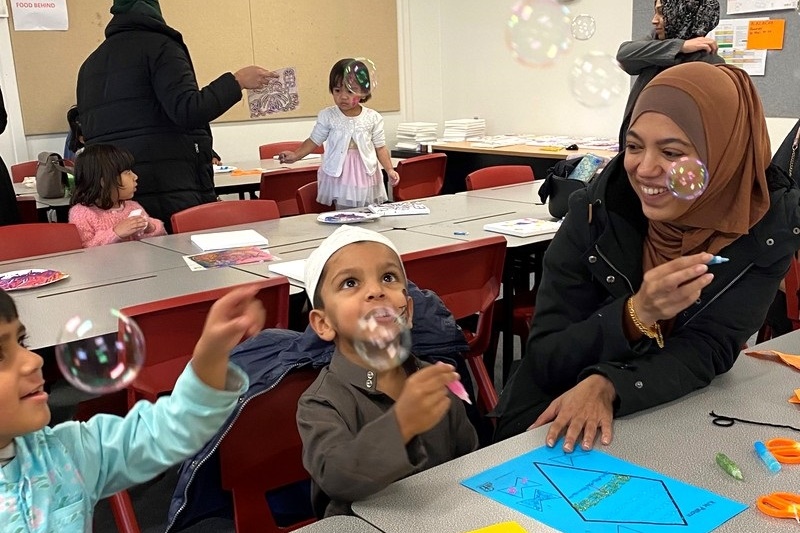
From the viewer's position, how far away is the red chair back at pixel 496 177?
15.4 feet

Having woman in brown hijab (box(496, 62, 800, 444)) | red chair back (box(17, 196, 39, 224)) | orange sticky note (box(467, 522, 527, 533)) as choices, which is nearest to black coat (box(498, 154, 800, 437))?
woman in brown hijab (box(496, 62, 800, 444))

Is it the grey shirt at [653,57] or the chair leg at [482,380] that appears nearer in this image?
the chair leg at [482,380]

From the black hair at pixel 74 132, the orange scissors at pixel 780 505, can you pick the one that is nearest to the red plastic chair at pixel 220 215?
the black hair at pixel 74 132

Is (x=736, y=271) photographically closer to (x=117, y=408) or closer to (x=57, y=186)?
(x=117, y=408)

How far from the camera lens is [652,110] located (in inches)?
65.4

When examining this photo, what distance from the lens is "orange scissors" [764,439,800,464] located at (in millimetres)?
1258

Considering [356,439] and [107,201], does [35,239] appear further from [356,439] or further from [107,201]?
[356,439]

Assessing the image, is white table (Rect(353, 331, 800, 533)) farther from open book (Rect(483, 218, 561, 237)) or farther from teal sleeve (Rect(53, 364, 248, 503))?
open book (Rect(483, 218, 561, 237))

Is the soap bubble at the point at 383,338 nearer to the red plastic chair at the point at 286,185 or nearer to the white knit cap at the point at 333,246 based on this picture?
the white knit cap at the point at 333,246

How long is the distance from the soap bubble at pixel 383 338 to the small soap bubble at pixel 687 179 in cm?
64

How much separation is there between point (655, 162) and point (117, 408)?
169cm

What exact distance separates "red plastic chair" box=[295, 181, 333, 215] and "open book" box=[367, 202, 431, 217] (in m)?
0.76

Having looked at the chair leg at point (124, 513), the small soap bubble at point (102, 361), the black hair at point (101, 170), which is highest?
the black hair at point (101, 170)

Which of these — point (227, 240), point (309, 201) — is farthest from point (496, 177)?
point (227, 240)
